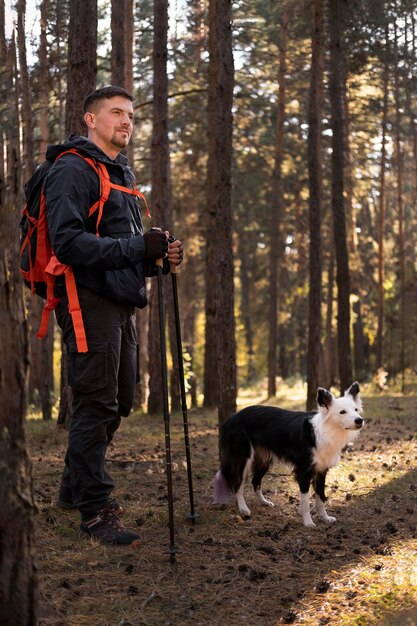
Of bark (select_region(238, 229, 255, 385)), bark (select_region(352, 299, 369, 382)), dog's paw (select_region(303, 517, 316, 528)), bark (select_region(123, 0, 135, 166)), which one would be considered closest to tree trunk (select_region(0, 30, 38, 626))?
dog's paw (select_region(303, 517, 316, 528))

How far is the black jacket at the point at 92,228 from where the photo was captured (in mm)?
5273

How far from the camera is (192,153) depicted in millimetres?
24406

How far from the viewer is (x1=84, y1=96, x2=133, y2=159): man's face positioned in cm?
575

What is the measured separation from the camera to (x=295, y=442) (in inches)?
273

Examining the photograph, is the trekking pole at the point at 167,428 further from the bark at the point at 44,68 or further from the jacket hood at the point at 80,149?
the bark at the point at 44,68

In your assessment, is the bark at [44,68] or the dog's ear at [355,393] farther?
the bark at [44,68]

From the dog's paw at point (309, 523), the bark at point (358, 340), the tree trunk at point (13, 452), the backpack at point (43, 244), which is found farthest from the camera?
the bark at point (358, 340)

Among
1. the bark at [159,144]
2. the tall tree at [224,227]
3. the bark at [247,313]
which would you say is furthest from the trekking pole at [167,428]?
the bark at [247,313]

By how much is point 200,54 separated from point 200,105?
1.47 m

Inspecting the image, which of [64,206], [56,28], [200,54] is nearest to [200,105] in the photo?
[200,54]

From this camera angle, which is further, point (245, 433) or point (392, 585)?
point (245, 433)

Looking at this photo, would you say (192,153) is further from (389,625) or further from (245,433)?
(389,625)

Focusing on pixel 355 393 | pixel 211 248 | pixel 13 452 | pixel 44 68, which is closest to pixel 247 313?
pixel 211 248

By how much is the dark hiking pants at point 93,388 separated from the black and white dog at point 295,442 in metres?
1.62
